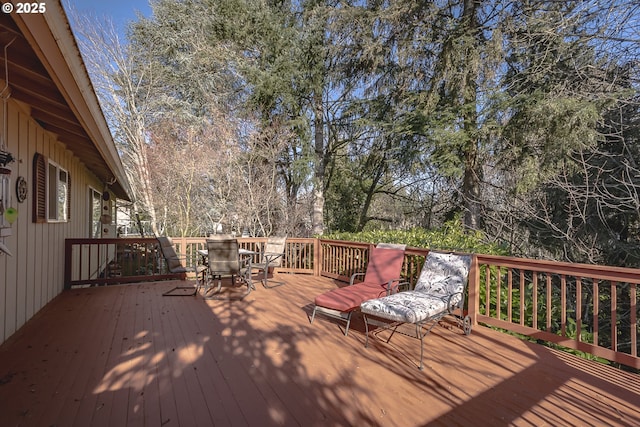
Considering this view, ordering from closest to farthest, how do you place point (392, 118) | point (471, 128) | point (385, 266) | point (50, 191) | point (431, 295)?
1. point (431, 295)
2. point (385, 266)
3. point (50, 191)
4. point (471, 128)
5. point (392, 118)

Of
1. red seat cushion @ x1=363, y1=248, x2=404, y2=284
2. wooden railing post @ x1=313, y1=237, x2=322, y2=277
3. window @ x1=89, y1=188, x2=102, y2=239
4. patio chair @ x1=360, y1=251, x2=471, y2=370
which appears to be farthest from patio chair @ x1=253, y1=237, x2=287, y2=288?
window @ x1=89, y1=188, x2=102, y2=239

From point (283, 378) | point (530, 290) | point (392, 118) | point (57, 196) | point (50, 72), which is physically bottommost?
point (283, 378)

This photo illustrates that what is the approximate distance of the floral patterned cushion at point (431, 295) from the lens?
2891 mm

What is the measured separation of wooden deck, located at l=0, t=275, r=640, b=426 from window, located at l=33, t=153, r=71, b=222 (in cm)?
136

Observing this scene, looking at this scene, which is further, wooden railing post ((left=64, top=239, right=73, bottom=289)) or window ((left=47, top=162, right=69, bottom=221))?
wooden railing post ((left=64, top=239, right=73, bottom=289))

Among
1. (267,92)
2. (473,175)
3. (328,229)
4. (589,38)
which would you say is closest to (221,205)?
(267,92)

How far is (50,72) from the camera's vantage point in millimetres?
1908

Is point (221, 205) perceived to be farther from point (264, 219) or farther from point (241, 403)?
point (241, 403)

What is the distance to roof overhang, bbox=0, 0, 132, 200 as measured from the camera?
62.8 inches

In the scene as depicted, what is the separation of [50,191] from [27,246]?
115cm

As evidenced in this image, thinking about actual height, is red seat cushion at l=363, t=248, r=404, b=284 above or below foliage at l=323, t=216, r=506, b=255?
below

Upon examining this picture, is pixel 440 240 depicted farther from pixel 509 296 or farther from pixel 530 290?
pixel 509 296

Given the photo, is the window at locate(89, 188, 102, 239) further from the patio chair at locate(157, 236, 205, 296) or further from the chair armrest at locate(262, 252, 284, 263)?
the chair armrest at locate(262, 252, 284, 263)

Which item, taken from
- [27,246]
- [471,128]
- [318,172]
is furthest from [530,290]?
[318,172]
